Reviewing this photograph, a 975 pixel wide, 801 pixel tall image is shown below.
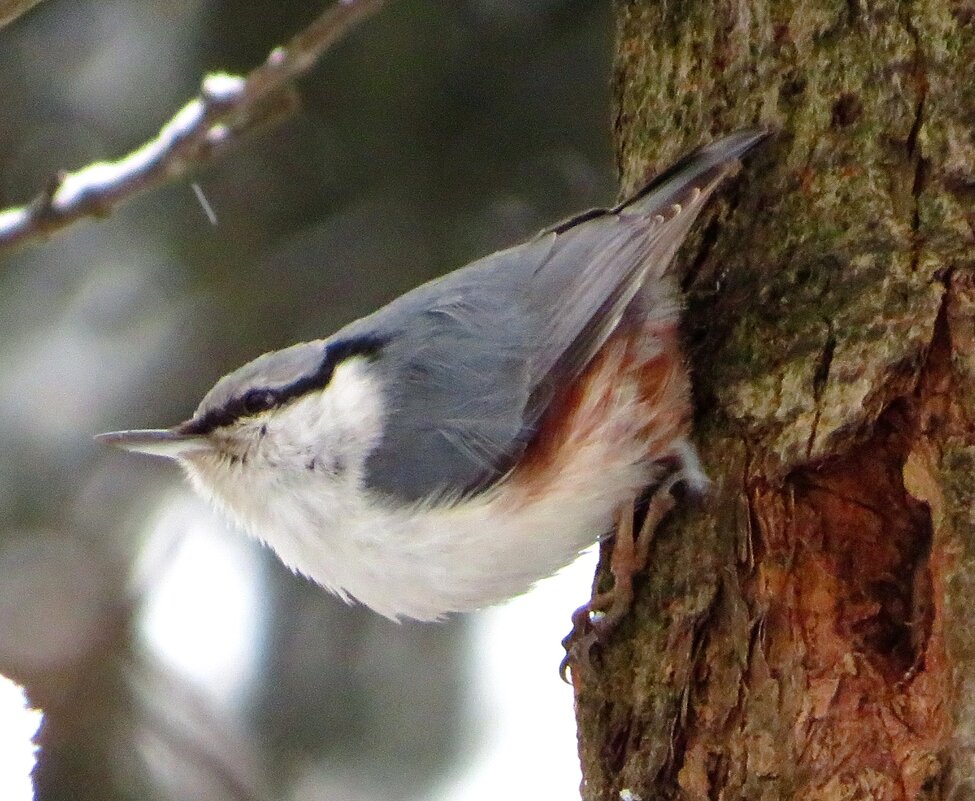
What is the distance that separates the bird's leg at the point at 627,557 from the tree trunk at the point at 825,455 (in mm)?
26

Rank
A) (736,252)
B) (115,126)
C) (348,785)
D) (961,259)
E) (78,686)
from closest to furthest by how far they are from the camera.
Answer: (961,259) < (736,252) < (78,686) < (348,785) < (115,126)

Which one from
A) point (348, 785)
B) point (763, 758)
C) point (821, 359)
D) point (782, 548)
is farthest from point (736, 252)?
point (348, 785)

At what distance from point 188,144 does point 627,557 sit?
927mm

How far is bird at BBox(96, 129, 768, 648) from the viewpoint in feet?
6.41

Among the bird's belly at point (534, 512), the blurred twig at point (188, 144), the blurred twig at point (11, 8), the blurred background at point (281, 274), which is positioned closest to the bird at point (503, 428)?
the bird's belly at point (534, 512)

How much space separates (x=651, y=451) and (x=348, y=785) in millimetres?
1383

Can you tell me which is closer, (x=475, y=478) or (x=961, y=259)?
(x=961, y=259)

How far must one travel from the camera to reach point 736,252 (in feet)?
6.34

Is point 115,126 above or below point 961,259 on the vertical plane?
above

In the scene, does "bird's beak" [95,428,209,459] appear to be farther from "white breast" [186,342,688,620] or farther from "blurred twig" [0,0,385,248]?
"blurred twig" [0,0,385,248]

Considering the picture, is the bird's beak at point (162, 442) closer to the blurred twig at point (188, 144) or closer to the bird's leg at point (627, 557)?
the blurred twig at point (188, 144)

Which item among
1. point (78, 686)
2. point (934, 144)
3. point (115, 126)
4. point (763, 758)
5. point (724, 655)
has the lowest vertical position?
point (763, 758)

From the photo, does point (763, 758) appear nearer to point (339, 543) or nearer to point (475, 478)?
point (475, 478)

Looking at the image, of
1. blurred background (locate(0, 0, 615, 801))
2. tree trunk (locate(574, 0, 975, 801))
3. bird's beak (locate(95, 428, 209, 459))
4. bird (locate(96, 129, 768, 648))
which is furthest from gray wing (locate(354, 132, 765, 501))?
blurred background (locate(0, 0, 615, 801))
